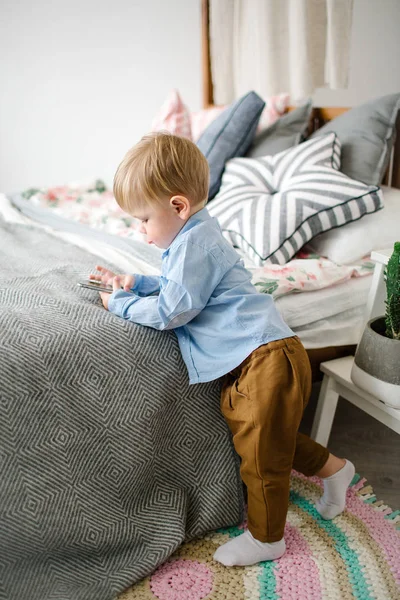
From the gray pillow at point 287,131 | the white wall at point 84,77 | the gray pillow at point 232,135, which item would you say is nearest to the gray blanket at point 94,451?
the gray pillow at point 232,135

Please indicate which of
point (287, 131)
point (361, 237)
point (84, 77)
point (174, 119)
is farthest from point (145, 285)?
point (84, 77)

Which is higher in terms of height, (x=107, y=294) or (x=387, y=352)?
(x=107, y=294)

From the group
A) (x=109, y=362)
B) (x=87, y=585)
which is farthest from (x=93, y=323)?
(x=87, y=585)

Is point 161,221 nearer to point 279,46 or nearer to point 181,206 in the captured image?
point 181,206

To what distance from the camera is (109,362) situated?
1148 mm

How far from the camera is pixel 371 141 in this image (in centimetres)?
186

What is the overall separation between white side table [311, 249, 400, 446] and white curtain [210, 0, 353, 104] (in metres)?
1.04

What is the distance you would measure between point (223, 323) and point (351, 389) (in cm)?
44

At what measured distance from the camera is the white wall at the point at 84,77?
10.2 feet

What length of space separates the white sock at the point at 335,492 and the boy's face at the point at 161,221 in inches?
25.9

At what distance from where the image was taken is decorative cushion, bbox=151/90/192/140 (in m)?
2.36

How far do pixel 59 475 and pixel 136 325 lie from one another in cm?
33

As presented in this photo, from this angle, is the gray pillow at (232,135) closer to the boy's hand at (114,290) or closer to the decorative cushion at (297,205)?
the decorative cushion at (297,205)

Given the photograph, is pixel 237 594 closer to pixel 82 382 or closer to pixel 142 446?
pixel 142 446
